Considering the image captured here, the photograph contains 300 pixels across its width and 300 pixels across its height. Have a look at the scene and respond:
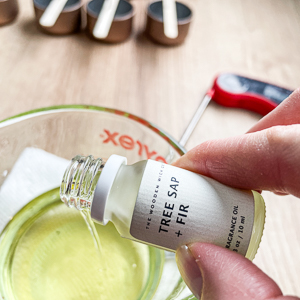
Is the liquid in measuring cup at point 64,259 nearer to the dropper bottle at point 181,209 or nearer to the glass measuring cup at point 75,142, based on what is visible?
the glass measuring cup at point 75,142

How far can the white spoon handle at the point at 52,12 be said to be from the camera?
Result: 646 mm

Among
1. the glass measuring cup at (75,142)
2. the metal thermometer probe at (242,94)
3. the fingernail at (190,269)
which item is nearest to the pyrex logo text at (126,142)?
the glass measuring cup at (75,142)

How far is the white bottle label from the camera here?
0.98 ft

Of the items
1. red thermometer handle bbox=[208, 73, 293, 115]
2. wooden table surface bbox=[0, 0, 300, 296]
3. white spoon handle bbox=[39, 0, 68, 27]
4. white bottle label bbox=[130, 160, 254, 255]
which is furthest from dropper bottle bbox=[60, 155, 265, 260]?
white spoon handle bbox=[39, 0, 68, 27]

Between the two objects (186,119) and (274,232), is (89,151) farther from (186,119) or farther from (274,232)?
(274,232)

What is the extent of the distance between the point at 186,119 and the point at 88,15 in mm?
324

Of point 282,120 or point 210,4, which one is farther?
point 210,4

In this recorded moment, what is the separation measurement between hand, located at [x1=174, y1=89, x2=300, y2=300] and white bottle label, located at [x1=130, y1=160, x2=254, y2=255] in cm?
1

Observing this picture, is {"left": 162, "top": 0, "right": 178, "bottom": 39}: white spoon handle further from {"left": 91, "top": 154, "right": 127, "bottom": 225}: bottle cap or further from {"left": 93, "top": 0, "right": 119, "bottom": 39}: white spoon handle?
{"left": 91, "top": 154, "right": 127, "bottom": 225}: bottle cap

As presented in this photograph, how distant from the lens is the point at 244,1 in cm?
93

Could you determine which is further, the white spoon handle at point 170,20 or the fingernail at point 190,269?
the white spoon handle at point 170,20

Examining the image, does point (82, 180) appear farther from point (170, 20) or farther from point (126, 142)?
point (170, 20)

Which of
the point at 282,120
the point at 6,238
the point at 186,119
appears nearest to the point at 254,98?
the point at 186,119

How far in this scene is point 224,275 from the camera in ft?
0.95
